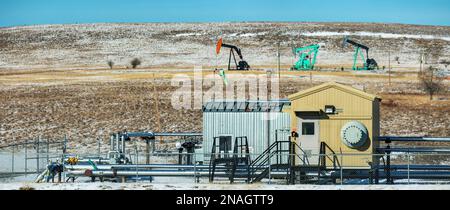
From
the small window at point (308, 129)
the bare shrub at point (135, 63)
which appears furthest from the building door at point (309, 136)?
the bare shrub at point (135, 63)

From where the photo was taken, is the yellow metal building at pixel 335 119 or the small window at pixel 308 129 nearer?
A: the yellow metal building at pixel 335 119

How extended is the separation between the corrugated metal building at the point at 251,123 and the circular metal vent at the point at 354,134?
2.46 m

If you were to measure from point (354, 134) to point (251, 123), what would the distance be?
12.9 feet

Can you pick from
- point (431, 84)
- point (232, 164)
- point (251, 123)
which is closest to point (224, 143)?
point (251, 123)

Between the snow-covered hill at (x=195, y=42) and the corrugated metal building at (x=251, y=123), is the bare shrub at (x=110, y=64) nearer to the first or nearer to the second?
the snow-covered hill at (x=195, y=42)

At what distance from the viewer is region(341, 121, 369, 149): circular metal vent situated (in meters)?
26.5

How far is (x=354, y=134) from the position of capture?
2648 centimetres

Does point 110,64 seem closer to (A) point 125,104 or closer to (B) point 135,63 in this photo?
(B) point 135,63

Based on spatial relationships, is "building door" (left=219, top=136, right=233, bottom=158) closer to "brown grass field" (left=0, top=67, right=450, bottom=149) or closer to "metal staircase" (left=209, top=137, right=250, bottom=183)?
"metal staircase" (left=209, top=137, right=250, bottom=183)

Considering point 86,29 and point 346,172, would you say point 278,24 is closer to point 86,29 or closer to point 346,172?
point 86,29

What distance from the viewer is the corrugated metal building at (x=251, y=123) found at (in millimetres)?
28656

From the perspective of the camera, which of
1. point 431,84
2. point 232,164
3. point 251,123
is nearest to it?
point 232,164

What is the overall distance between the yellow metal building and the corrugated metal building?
126 centimetres
